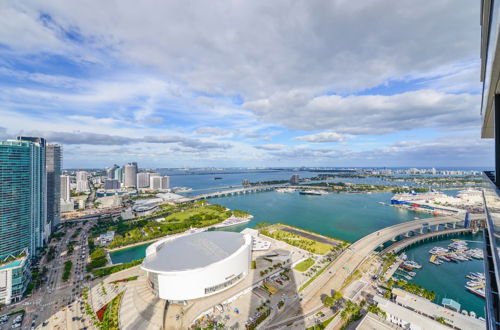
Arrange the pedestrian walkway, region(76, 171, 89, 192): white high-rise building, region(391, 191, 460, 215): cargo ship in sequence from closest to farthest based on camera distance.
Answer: the pedestrian walkway
region(391, 191, 460, 215): cargo ship
region(76, 171, 89, 192): white high-rise building

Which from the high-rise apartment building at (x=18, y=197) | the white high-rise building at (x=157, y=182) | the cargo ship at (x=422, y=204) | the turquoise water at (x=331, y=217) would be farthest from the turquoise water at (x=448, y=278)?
the white high-rise building at (x=157, y=182)

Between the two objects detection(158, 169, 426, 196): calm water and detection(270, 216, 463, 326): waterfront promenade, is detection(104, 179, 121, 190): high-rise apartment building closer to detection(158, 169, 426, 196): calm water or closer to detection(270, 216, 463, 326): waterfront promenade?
detection(158, 169, 426, 196): calm water

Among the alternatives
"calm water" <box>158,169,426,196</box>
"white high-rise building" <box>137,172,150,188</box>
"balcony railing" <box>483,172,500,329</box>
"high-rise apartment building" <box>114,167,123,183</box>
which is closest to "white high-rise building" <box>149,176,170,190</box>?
"white high-rise building" <box>137,172,150,188</box>

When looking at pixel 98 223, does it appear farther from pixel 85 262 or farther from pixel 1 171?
pixel 1 171

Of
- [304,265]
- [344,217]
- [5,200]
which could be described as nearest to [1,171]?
[5,200]

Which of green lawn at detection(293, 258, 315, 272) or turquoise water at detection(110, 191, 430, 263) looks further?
turquoise water at detection(110, 191, 430, 263)

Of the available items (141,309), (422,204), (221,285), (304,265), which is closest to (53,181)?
(141,309)

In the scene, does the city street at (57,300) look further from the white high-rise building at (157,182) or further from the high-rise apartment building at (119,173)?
the high-rise apartment building at (119,173)
